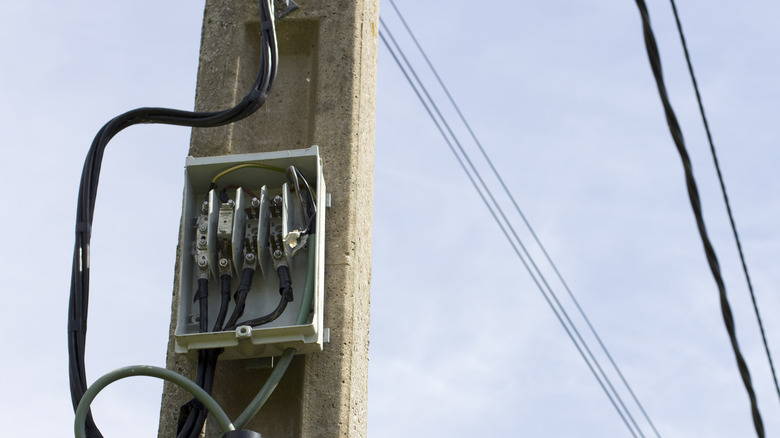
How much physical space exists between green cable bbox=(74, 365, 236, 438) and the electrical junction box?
0.30 metres

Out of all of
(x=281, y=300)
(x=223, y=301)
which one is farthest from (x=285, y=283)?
(x=223, y=301)

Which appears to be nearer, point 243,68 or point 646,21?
point 646,21

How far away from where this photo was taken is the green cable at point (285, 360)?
152 inches

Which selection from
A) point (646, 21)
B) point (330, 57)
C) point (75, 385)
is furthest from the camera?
point (330, 57)

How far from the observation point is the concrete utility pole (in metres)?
3.98

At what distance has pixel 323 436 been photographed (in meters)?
3.87

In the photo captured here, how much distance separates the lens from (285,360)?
13.0 ft

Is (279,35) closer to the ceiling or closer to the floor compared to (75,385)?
closer to the ceiling

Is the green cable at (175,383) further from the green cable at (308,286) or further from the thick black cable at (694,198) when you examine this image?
the thick black cable at (694,198)

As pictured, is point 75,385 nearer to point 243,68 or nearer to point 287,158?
point 287,158

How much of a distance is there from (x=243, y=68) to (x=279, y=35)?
0.21m

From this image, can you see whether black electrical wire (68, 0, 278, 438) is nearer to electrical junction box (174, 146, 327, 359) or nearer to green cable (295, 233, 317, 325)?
electrical junction box (174, 146, 327, 359)

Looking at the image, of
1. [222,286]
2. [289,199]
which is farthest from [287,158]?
[222,286]

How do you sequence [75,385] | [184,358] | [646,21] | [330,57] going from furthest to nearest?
[330,57] < [184,358] < [75,385] < [646,21]
